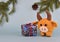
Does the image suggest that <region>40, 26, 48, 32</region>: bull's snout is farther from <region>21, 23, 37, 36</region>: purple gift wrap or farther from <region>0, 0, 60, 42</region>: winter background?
<region>0, 0, 60, 42</region>: winter background

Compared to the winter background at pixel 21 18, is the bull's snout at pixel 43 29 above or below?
below

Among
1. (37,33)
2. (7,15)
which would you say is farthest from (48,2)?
(7,15)

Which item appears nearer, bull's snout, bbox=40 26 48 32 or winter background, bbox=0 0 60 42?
bull's snout, bbox=40 26 48 32

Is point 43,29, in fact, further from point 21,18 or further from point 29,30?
point 21,18

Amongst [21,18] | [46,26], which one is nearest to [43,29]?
[46,26]

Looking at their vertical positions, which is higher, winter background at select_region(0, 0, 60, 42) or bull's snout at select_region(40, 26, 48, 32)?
winter background at select_region(0, 0, 60, 42)

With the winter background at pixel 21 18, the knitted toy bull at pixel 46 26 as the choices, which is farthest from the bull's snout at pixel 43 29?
the winter background at pixel 21 18

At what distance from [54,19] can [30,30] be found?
0.28m

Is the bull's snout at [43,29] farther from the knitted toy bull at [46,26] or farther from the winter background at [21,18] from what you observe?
the winter background at [21,18]

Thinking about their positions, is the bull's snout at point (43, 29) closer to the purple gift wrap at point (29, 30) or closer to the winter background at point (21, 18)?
the purple gift wrap at point (29, 30)

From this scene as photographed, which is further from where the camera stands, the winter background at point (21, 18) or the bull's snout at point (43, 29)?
the winter background at point (21, 18)

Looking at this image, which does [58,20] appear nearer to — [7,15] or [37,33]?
[37,33]

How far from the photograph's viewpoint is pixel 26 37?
1.39 metres

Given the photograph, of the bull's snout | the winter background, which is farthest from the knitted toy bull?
the winter background
